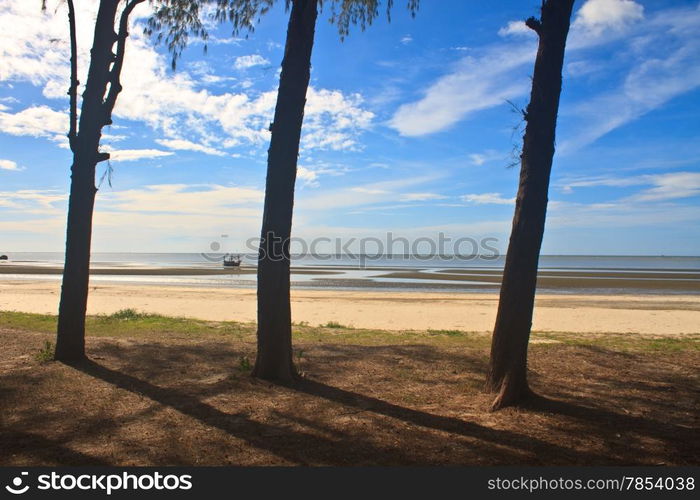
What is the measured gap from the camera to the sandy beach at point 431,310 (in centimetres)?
1554

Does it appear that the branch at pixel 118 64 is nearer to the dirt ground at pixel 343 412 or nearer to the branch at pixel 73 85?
the branch at pixel 73 85

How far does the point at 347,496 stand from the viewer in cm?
361

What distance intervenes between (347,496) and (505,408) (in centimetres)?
284

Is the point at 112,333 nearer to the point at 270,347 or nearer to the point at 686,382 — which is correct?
the point at 270,347

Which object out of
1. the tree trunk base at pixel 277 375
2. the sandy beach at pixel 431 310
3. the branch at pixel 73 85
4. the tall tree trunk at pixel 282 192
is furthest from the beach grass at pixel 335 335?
the branch at pixel 73 85

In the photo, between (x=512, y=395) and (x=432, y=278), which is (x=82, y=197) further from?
(x=432, y=278)

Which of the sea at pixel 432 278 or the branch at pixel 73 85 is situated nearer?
the branch at pixel 73 85

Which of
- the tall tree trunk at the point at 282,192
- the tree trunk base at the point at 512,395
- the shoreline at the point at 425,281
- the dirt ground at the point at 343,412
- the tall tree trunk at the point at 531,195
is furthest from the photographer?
the shoreline at the point at 425,281

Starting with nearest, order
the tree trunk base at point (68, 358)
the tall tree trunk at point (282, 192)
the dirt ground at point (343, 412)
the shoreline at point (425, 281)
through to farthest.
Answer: the dirt ground at point (343, 412), the tall tree trunk at point (282, 192), the tree trunk base at point (68, 358), the shoreline at point (425, 281)

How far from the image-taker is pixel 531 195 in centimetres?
596

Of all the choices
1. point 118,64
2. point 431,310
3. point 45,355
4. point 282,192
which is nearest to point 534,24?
point 282,192

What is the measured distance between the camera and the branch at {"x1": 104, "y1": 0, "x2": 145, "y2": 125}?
866 centimetres

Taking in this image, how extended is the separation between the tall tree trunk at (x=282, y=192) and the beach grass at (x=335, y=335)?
3714 millimetres

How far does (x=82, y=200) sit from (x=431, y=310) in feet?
48.4
